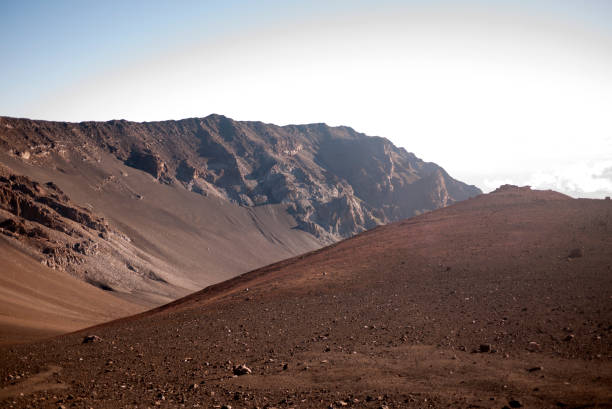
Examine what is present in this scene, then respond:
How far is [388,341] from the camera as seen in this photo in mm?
16250

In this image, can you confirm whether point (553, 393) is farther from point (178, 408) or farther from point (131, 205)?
point (131, 205)

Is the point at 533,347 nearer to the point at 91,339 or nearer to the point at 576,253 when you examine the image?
the point at 576,253

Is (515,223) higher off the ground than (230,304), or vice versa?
(515,223)

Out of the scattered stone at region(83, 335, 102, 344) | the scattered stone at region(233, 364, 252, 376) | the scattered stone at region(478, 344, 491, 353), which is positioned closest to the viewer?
the scattered stone at region(233, 364, 252, 376)

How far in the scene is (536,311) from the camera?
1711 centimetres

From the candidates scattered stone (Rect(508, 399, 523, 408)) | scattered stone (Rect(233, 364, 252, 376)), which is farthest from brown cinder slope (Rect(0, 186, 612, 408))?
scattered stone (Rect(233, 364, 252, 376))

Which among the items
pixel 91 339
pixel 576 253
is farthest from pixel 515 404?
pixel 91 339

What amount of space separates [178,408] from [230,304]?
13390 mm

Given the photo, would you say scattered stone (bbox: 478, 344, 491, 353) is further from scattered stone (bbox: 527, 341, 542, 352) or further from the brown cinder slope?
scattered stone (bbox: 527, 341, 542, 352)

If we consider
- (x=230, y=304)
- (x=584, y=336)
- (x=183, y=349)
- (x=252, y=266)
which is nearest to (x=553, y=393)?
(x=584, y=336)

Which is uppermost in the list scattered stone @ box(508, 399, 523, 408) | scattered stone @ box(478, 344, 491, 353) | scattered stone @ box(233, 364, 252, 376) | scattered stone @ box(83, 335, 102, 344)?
scattered stone @ box(478, 344, 491, 353)

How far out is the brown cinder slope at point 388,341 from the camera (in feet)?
39.5

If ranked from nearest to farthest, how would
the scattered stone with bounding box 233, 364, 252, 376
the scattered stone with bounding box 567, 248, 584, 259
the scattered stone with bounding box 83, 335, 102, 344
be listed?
the scattered stone with bounding box 233, 364, 252, 376 < the scattered stone with bounding box 83, 335, 102, 344 < the scattered stone with bounding box 567, 248, 584, 259

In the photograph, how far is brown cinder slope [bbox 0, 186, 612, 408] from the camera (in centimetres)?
1204
